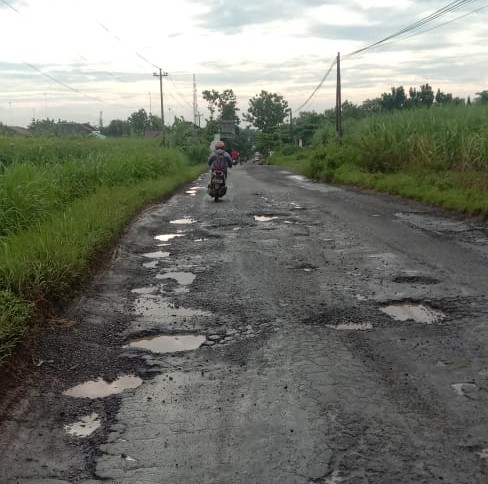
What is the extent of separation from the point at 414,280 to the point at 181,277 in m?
2.67

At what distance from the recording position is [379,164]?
19672 mm

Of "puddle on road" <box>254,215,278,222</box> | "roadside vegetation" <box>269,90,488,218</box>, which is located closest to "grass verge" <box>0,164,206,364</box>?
"puddle on road" <box>254,215,278,222</box>

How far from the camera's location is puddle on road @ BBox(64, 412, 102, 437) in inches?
121

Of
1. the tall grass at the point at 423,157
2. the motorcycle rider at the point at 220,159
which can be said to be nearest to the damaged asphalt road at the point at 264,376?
the tall grass at the point at 423,157

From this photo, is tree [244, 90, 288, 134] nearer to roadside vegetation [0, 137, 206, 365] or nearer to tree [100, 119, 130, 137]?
tree [100, 119, 130, 137]

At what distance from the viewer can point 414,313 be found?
4.98 metres

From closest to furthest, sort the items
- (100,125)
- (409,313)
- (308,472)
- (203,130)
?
(308,472)
(409,313)
(203,130)
(100,125)

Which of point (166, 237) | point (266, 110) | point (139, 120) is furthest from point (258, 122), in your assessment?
point (166, 237)

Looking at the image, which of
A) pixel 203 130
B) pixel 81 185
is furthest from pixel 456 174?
pixel 203 130

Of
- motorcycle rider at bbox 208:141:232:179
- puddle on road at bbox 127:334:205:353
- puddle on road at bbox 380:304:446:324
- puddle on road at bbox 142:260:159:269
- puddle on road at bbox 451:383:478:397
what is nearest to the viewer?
puddle on road at bbox 451:383:478:397

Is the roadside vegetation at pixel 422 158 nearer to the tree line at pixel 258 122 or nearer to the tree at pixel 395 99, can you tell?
the tree line at pixel 258 122

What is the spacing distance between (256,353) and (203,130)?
70.4 metres

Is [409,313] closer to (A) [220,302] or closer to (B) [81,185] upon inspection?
(A) [220,302]

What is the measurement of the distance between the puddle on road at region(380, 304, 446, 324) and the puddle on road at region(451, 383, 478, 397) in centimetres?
126
